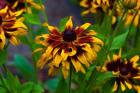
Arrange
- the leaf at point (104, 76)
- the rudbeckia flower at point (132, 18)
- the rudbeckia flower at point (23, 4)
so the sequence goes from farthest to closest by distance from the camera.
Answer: the rudbeckia flower at point (132, 18) → the rudbeckia flower at point (23, 4) → the leaf at point (104, 76)

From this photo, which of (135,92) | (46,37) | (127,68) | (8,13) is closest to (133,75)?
(127,68)

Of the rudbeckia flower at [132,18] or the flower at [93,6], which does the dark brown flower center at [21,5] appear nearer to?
the flower at [93,6]

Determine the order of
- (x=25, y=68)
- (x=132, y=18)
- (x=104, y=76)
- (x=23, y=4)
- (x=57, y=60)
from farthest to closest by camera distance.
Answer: (x=25, y=68)
(x=132, y=18)
(x=23, y=4)
(x=104, y=76)
(x=57, y=60)

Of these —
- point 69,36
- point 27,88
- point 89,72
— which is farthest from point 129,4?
point 27,88

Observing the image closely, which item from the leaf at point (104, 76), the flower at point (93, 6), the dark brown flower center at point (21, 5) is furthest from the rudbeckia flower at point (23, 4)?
the leaf at point (104, 76)

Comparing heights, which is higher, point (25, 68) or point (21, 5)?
point (21, 5)

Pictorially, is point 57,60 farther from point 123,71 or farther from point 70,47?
point 123,71
